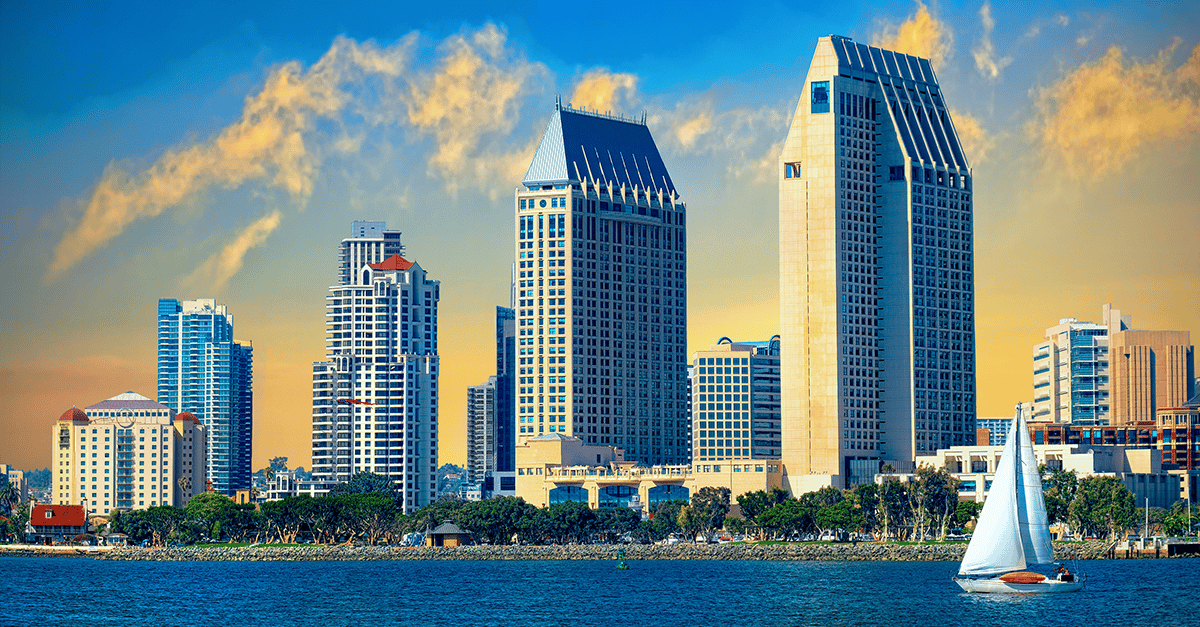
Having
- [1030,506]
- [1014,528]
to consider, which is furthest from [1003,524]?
[1030,506]

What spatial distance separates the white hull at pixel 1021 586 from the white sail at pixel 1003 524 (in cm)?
207

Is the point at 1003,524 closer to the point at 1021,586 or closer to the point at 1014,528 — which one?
the point at 1014,528

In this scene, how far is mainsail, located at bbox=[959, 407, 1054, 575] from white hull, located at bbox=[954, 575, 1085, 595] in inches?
90.6

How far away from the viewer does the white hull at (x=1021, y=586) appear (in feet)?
593

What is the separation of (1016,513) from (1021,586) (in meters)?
8.70

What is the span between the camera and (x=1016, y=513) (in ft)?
578

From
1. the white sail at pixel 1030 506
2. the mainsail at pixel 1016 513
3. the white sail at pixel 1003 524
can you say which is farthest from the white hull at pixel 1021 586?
the white sail at pixel 1030 506

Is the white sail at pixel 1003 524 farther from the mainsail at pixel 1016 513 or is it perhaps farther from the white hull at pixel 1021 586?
the white hull at pixel 1021 586

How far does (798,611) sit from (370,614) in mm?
41565

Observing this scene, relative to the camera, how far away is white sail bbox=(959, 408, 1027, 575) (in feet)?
577

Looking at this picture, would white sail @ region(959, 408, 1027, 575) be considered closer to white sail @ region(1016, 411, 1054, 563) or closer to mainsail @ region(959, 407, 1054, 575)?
mainsail @ region(959, 407, 1054, 575)

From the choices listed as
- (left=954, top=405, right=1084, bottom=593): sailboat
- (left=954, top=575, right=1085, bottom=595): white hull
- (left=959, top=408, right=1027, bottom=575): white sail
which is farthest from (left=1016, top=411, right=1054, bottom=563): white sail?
(left=954, top=575, right=1085, bottom=595): white hull

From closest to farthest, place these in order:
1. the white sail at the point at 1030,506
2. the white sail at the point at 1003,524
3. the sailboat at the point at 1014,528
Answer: the white sail at the point at 1003,524
the sailboat at the point at 1014,528
the white sail at the point at 1030,506

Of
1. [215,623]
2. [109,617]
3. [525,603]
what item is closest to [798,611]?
[525,603]
